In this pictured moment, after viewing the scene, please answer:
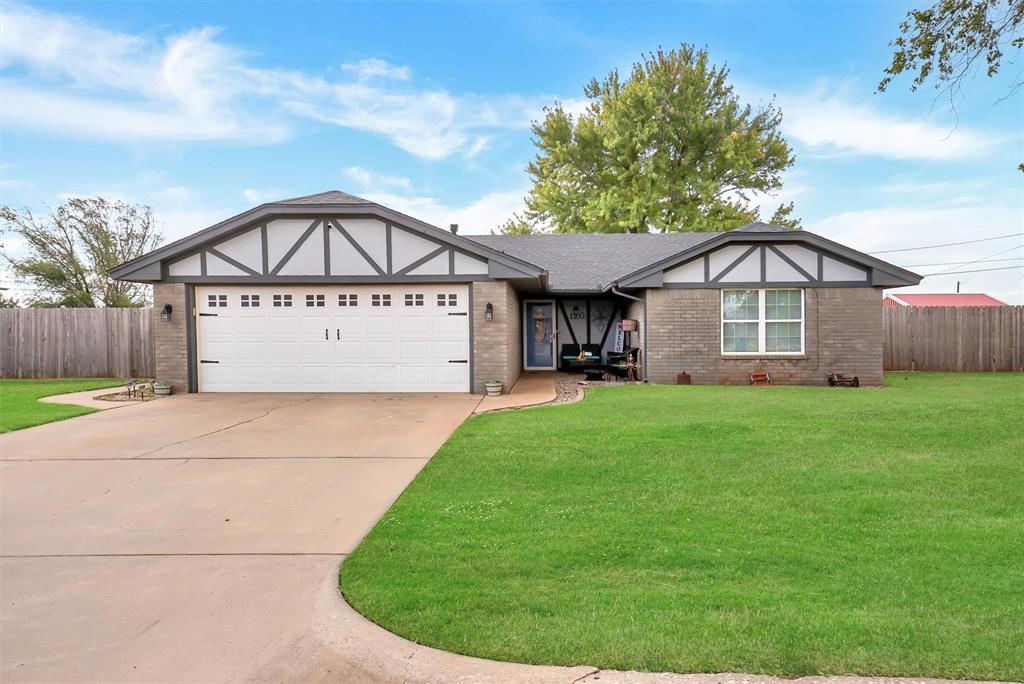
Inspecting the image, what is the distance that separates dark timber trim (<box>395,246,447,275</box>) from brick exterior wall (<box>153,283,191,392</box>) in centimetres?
504

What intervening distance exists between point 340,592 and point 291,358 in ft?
35.1

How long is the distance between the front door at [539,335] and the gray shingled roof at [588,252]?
131cm

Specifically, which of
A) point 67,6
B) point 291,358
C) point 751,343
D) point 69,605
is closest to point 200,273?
point 291,358

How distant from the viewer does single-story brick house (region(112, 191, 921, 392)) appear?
12.7 metres

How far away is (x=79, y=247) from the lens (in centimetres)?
2639

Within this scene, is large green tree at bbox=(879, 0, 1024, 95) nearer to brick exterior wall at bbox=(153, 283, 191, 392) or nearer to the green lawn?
the green lawn

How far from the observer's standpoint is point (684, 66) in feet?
99.0

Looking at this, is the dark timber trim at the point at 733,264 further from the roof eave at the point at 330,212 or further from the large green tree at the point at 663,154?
the large green tree at the point at 663,154

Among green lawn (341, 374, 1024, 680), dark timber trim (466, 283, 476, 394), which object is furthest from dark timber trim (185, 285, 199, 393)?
green lawn (341, 374, 1024, 680)

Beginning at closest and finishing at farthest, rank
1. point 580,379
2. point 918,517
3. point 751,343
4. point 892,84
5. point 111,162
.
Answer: point 918,517 → point 892,84 → point 751,343 → point 580,379 → point 111,162

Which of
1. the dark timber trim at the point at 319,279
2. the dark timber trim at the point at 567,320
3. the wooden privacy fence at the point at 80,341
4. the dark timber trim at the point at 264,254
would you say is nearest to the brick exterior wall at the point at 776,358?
the dark timber trim at the point at 319,279

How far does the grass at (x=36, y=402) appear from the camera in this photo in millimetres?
9312

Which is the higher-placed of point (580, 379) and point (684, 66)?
point (684, 66)

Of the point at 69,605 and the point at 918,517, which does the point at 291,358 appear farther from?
the point at 918,517
